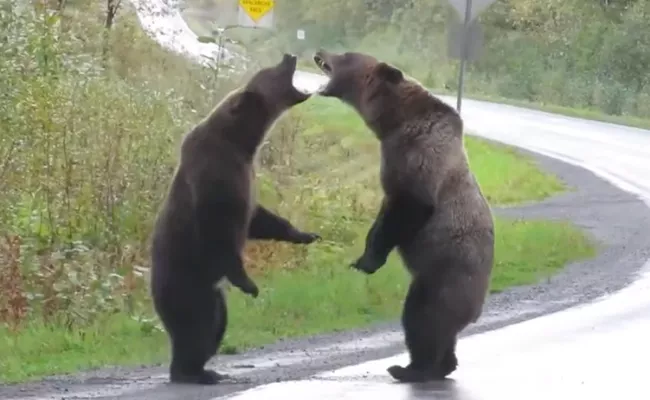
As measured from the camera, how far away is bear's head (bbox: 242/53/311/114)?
9.42 m

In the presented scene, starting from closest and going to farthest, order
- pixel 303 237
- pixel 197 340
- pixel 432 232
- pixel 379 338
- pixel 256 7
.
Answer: pixel 432 232, pixel 197 340, pixel 303 237, pixel 379 338, pixel 256 7

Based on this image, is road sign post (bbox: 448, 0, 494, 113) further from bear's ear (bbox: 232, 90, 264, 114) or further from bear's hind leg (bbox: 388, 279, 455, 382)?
bear's hind leg (bbox: 388, 279, 455, 382)

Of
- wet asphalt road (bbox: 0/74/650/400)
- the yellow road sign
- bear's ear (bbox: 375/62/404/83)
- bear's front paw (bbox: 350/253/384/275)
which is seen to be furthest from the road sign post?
bear's front paw (bbox: 350/253/384/275)

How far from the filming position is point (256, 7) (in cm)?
2552

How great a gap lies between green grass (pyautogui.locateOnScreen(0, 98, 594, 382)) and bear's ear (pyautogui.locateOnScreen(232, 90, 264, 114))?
2492 mm

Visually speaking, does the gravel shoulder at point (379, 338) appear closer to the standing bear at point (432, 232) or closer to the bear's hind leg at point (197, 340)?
the bear's hind leg at point (197, 340)

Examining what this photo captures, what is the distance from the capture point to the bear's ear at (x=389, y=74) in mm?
9312

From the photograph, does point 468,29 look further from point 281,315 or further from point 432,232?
point 432,232

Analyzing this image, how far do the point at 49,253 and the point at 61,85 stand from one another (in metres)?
1.88

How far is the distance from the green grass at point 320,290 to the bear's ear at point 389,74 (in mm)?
2906

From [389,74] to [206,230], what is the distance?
65.3 inches

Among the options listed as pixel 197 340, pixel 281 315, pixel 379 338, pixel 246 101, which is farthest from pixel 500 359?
pixel 281 315

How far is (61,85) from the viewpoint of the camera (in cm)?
1484

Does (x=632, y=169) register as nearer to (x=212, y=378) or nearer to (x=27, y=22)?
(x=27, y=22)
